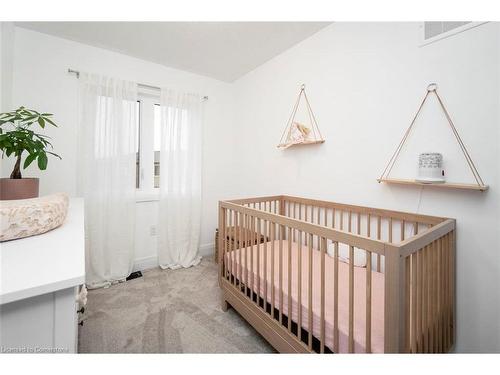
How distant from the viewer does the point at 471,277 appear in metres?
1.23

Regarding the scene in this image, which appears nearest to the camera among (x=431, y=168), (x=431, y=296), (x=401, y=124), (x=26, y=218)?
(x=26, y=218)

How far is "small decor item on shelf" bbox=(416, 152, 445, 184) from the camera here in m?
1.27

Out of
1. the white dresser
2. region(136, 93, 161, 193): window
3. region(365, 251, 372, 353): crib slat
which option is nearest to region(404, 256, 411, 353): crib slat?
region(365, 251, 372, 353): crib slat

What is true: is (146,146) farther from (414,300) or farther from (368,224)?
(414,300)

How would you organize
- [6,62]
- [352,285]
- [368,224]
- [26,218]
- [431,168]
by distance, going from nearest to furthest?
[26,218]
[352,285]
[431,168]
[368,224]
[6,62]

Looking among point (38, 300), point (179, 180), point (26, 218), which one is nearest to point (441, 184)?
point (38, 300)

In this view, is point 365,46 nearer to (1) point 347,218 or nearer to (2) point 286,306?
(1) point 347,218

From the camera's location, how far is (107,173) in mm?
2244

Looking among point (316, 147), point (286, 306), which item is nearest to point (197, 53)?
point (316, 147)

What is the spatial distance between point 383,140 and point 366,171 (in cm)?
25

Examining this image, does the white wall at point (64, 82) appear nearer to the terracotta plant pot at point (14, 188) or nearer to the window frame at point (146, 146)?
the window frame at point (146, 146)

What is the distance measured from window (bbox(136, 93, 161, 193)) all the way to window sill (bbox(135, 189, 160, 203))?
3cm

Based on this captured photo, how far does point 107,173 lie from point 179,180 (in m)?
0.73

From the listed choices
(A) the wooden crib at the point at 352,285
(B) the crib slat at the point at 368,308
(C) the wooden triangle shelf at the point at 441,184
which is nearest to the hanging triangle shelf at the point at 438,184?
(C) the wooden triangle shelf at the point at 441,184
